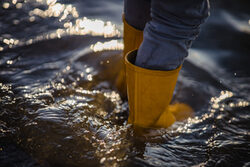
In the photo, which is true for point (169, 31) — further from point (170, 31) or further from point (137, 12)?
point (137, 12)

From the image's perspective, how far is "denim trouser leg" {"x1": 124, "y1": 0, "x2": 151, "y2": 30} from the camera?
129cm

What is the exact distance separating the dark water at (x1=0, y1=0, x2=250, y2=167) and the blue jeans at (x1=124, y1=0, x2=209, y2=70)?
372 mm

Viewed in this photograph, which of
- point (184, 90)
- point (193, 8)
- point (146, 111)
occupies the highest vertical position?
point (193, 8)

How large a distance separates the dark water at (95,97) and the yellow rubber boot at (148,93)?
0.21 ft

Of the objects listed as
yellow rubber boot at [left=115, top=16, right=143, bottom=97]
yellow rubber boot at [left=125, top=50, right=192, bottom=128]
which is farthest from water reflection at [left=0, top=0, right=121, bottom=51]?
yellow rubber boot at [left=125, top=50, right=192, bottom=128]

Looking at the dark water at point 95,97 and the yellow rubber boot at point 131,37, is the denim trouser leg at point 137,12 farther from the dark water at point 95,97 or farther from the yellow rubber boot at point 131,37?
the dark water at point 95,97

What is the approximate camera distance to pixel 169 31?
3.23 feet

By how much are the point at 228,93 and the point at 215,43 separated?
0.71m

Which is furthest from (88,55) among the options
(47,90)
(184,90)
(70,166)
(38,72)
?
(70,166)

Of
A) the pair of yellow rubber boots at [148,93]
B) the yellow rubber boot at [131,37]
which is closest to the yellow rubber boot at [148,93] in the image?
the pair of yellow rubber boots at [148,93]

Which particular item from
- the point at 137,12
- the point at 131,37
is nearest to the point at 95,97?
the point at 131,37

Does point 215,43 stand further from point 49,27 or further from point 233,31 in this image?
point 49,27

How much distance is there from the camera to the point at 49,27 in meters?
2.14

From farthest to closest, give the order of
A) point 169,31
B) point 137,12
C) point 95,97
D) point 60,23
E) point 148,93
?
point 60,23 < point 95,97 < point 137,12 < point 148,93 < point 169,31
